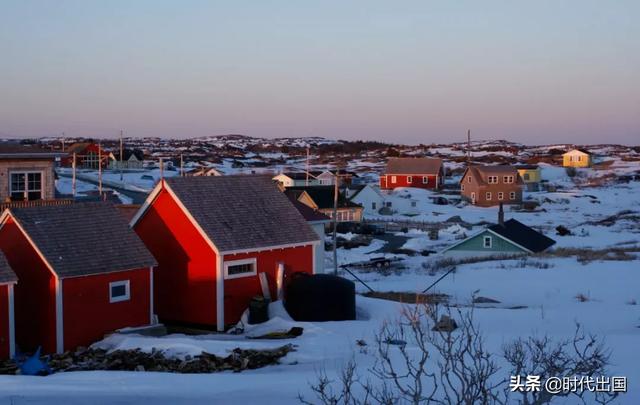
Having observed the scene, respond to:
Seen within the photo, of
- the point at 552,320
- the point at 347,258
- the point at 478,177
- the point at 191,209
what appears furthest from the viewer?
the point at 478,177

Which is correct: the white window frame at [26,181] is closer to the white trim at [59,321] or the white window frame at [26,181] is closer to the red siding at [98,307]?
the red siding at [98,307]

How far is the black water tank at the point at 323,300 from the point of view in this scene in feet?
65.0

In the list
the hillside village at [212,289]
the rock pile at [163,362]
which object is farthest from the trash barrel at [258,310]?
the rock pile at [163,362]

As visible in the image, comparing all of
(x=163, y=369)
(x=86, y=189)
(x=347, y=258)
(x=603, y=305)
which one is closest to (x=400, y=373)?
(x=163, y=369)

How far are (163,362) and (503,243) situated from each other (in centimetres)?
2554

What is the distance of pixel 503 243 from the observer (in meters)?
37.7

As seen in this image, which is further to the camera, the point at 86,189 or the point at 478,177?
the point at 478,177

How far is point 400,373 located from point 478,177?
214 ft

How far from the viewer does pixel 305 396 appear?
1088 cm

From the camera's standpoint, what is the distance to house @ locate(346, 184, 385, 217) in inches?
2685

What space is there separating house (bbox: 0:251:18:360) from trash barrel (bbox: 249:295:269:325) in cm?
563

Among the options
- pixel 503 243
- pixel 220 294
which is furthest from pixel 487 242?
Result: pixel 220 294

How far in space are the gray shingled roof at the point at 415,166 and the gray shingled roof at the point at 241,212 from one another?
217 feet

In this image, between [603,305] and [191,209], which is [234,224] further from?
[603,305]
